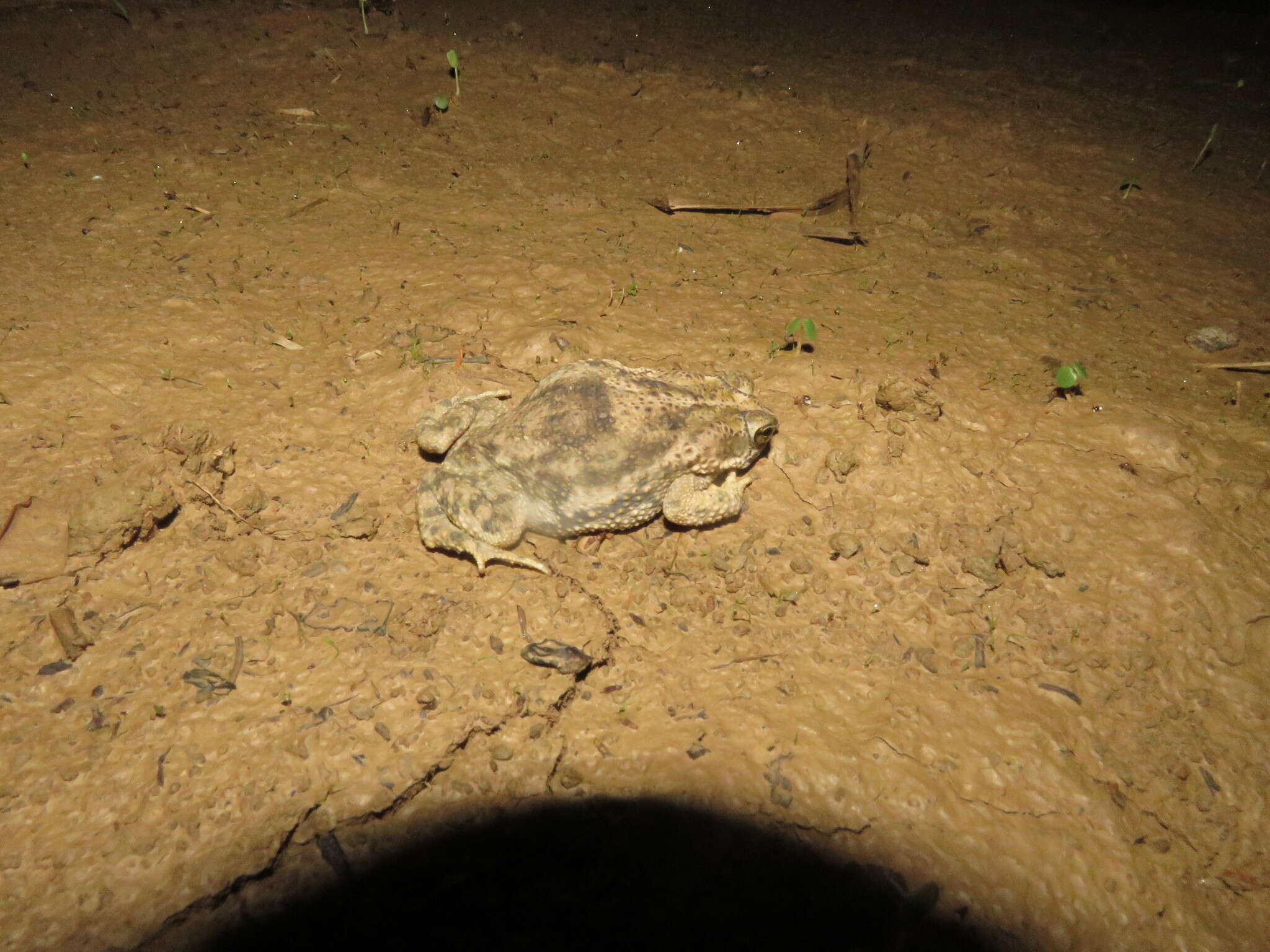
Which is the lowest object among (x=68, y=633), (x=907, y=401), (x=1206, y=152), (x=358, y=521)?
(x=68, y=633)

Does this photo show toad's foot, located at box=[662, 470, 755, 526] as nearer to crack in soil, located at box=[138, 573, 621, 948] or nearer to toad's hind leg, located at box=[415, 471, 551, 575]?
crack in soil, located at box=[138, 573, 621, 948]

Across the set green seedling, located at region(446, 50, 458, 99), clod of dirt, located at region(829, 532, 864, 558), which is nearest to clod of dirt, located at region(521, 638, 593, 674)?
clod of dirt, located at region(829, 532, 864, 558)

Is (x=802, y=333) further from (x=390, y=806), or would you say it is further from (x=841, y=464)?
(x=390, y=806)

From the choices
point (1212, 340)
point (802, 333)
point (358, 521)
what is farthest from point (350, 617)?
point (1212, 340)

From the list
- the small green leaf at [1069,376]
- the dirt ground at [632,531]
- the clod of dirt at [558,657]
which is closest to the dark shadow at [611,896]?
→ the dirt ground at [632,531]

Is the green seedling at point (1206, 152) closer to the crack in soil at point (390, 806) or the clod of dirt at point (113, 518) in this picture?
the crack in soil at point (390, 806)

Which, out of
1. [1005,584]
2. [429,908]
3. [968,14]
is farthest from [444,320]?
[968,14]
